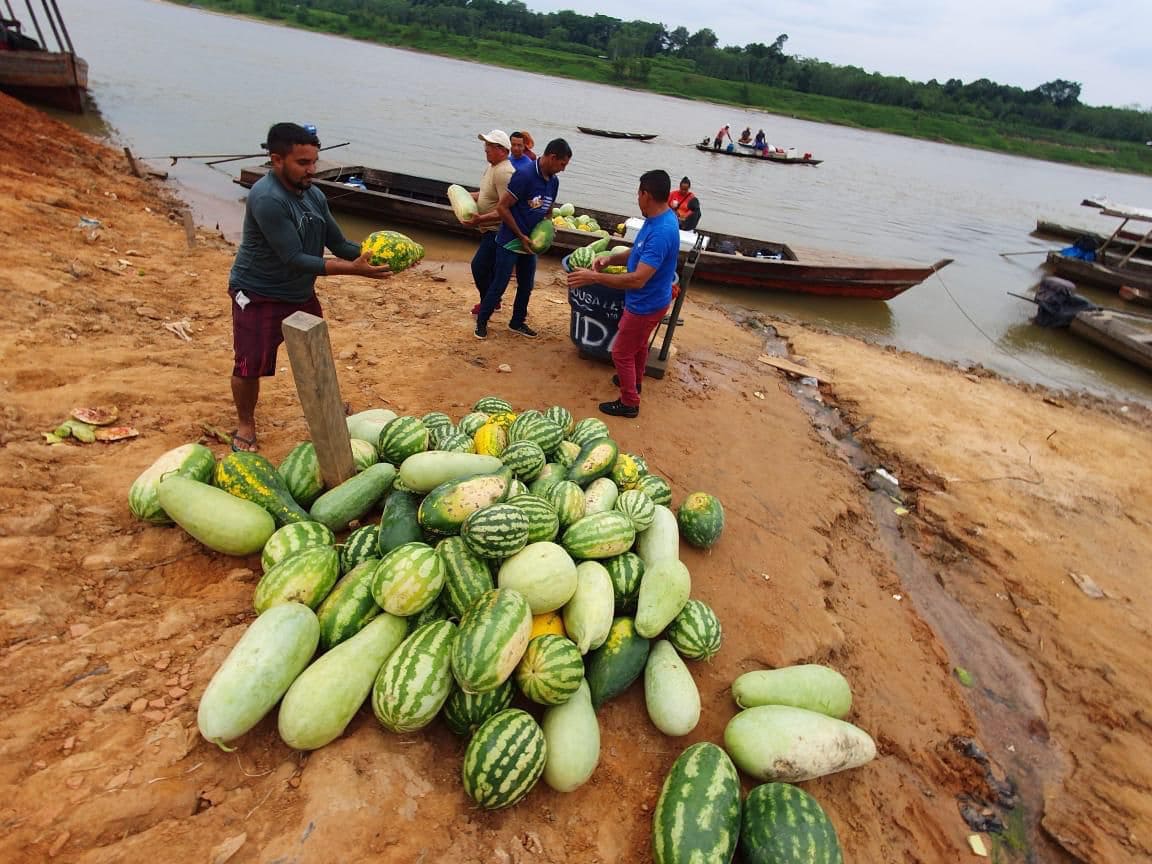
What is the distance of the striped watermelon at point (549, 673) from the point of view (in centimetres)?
251

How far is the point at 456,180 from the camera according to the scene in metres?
17.6

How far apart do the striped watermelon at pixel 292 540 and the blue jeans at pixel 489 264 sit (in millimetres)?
4281

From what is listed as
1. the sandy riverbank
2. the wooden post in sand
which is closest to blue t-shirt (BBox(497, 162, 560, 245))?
the sandy riverbank

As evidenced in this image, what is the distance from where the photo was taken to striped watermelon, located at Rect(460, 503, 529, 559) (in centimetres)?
277

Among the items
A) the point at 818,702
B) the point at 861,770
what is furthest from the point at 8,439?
the point at 861,770

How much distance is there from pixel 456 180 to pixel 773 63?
240ft

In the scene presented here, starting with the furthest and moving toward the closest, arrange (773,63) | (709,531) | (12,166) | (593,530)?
(773,63) < (12,166) < (709,531) < (593,530)

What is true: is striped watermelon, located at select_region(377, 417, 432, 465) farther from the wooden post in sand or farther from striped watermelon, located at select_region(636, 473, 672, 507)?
striped watermelon, located at select_region(636, 473, 672, 507)

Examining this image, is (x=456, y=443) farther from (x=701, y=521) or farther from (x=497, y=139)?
(x=497, y=139)

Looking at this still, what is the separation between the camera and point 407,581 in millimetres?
2582

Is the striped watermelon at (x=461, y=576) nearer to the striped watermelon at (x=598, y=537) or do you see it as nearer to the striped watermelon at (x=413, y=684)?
the striped watermelon at (x=413, y=684)

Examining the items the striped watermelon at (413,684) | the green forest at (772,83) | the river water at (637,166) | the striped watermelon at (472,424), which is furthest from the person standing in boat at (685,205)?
the green forest at (772,83)

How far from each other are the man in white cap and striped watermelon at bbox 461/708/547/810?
5299 mm

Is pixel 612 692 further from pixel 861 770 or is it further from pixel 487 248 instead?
pixel 487 248
